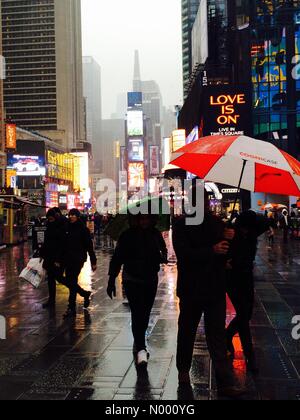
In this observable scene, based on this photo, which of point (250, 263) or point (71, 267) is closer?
point (250, 263)

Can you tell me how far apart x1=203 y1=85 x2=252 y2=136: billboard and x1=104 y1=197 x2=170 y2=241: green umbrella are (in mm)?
38583

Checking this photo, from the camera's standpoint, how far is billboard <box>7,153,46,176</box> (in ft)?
292

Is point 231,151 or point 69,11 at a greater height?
point 69,11

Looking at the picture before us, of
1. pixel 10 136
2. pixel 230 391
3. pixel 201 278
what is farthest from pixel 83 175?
pixel 230 391

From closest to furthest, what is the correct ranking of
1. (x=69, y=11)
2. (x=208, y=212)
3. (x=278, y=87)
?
(x=208, y=212), (x=278, y=87), (x=69, y=11)

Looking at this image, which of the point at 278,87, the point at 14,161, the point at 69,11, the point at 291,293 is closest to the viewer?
the point at 291,293

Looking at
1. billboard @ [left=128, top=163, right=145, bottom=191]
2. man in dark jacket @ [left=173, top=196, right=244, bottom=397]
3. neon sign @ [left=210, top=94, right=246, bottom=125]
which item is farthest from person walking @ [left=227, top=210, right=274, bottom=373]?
billboard @ [left=128, top=163, right=145, bottom=191]

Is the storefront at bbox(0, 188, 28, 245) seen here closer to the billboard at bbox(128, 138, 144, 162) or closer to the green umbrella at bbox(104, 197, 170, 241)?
the green umbrella at bbox(104, 197, 170, 241)

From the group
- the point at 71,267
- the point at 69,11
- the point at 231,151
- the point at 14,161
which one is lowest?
the point at 71,267

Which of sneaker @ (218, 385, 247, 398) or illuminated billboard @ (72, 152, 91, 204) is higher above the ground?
illuminated billboard @ (72, 152, 91, 204)
